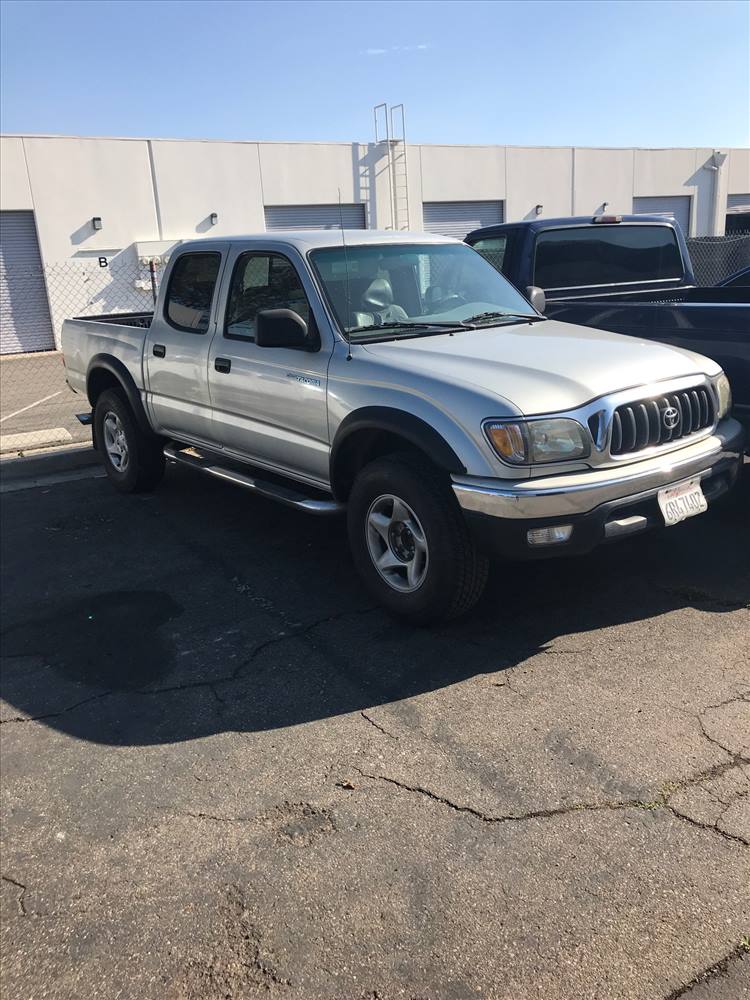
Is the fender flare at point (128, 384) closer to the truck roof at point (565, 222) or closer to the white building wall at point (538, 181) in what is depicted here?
the truck roof at point (565, 222)

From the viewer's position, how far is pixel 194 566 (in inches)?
218

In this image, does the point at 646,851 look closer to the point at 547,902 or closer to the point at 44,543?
the point at 547,902

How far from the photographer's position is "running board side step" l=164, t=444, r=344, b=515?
4.79 m

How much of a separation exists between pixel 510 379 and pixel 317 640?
163cm

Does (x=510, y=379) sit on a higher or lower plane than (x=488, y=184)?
lower

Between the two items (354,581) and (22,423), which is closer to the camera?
(354,581)

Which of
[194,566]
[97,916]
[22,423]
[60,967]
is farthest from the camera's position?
[22,423]

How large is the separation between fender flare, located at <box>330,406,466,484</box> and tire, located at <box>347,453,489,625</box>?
153mm

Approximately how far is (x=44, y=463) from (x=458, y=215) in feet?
71.9

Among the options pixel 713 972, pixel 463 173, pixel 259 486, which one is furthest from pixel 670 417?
pixel 463 173

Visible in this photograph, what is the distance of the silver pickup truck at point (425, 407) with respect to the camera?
3797 millimetres

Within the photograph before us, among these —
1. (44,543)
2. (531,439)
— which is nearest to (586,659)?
(531,439)

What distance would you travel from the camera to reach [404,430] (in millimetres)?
4098

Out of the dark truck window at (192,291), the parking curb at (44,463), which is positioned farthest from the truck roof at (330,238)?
the parking curb at (44,463)
